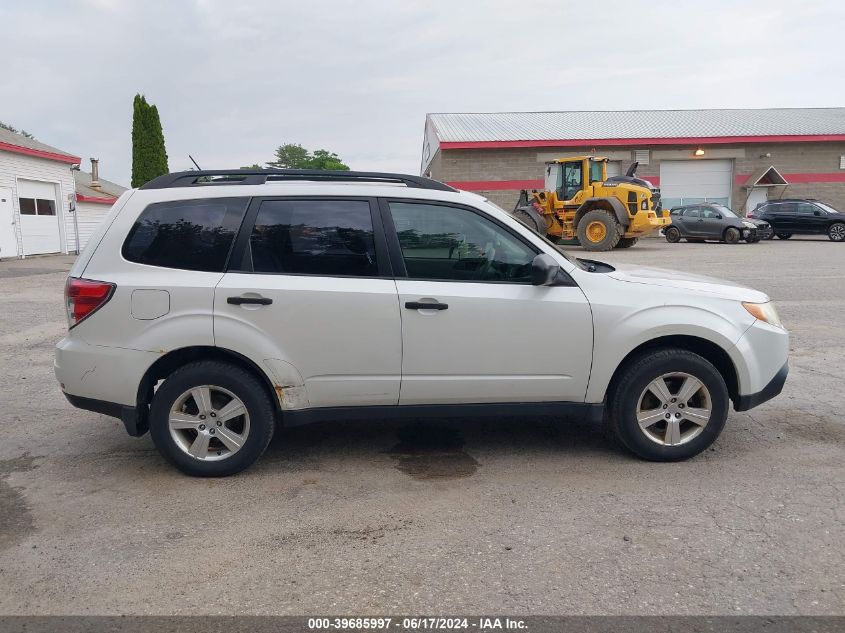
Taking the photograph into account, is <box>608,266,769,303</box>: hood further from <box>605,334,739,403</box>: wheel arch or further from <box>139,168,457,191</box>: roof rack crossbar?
<box>139,168,457,191</box>: roof rack crossbar

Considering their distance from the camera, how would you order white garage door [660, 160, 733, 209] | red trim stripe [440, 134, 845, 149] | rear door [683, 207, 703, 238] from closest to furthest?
1. rear door [683, 207, 703, 238]
2. red trim stripe [440, 134, 845, 149]
3. white garage door [660, 160, 733, 209]

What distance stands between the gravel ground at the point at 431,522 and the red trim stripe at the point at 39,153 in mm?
20578

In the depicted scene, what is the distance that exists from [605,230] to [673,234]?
22.2ft

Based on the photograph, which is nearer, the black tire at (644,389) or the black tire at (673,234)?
the black tire at (644,389)

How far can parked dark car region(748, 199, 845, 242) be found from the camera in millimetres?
24844

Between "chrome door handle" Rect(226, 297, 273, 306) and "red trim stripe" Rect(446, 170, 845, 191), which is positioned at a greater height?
"red trim stripe" Rect(446, 170, 845, 191)

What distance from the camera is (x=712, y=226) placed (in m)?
24.9

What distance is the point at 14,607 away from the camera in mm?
2848

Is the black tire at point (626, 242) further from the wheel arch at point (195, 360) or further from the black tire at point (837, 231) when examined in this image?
Result: the wheel arch at point (195, 360)

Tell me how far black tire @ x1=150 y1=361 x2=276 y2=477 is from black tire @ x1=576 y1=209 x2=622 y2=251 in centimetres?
1826

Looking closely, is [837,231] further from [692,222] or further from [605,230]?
[605,230]

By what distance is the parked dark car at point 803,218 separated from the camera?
24844mm

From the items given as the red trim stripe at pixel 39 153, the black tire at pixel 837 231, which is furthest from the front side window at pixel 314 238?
the black tire at pixel 837 231

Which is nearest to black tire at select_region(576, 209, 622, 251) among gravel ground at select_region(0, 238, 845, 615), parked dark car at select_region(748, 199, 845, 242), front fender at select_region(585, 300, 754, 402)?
parked dark car at select_region(748, 199, 845, 242)
